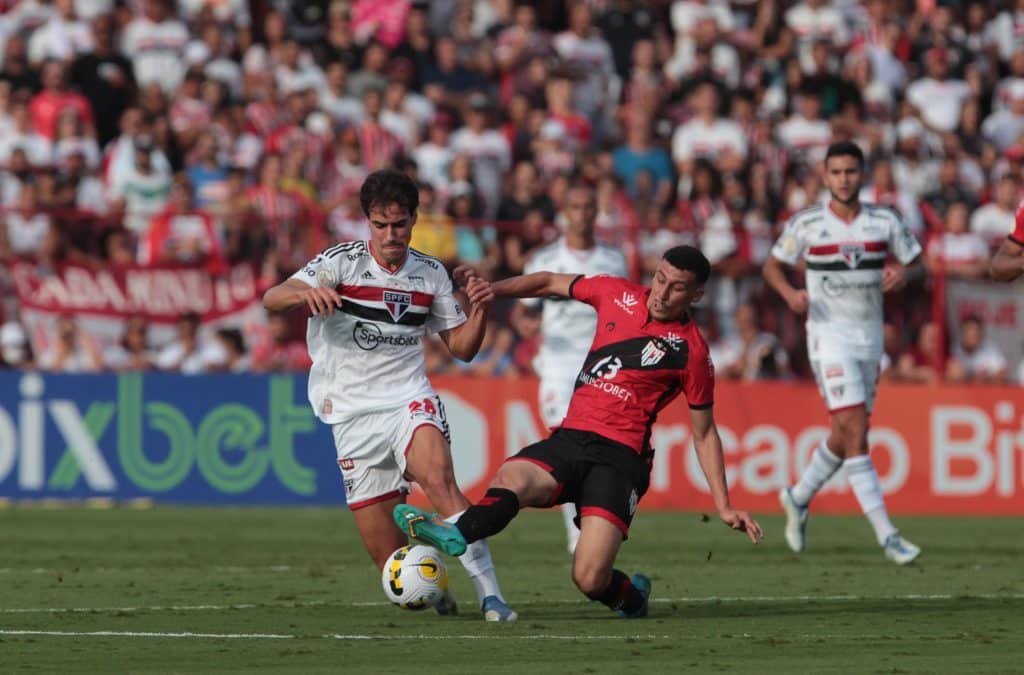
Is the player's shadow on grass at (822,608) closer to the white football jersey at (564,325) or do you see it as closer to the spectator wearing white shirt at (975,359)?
the white football jersey at (564,325)

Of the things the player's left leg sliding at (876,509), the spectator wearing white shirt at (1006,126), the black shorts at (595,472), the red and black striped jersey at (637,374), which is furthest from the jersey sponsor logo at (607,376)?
the spectator wearing white shirt at (1006,126)

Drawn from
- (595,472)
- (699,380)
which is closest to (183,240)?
(595,472)

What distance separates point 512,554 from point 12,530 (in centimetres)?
450

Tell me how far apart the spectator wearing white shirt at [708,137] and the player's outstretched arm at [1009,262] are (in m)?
11.8

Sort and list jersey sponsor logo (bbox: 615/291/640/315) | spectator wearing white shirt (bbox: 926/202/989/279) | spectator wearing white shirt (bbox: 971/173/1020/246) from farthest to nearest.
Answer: spectator wearing white shirt (bbox: 971/173/1020/246)
spectator wearing white shirt (bbox: 926/202/989/279)
jersey sponsor logo (bbox: 615/291/640/315)

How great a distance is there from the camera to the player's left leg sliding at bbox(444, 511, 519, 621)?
10.1 metres

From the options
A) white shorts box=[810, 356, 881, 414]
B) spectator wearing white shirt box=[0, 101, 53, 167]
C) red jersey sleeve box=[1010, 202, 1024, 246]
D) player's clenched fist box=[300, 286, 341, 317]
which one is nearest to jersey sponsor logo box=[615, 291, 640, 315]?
player's clenched fist box=[300, 286, 341, 317]

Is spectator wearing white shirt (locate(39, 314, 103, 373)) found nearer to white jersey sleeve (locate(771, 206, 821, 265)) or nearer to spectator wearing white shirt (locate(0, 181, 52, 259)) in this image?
spectator wearing white shirt (locate(0, 181, 52, 259))

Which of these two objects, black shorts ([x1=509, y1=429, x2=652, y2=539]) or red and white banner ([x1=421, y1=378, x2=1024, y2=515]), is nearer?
black shorts ([x1=509, y1=429, x2=652, y2=539])

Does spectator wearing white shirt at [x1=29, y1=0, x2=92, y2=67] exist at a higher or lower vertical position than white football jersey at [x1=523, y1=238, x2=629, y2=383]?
higher

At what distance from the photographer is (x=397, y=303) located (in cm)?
1036

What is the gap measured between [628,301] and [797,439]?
30.7 ft

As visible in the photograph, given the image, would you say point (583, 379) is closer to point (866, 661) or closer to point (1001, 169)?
point (866, 661)

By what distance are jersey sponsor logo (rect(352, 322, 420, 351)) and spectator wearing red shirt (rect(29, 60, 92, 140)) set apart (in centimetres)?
1179
